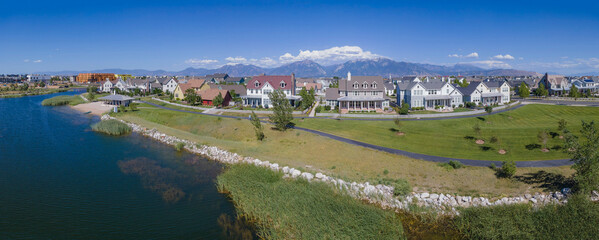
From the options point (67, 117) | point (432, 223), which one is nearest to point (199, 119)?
point (67, 117)

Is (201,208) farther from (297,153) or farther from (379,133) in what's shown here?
Answer: (379,133)

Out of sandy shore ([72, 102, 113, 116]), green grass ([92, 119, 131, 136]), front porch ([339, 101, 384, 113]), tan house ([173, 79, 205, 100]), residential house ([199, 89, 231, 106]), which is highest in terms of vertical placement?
tan house ([173, 79, 205, 100])

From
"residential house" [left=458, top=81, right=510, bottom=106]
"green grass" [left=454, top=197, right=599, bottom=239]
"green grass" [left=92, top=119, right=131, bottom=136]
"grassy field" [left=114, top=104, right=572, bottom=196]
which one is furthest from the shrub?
"residential house" [left=458, top=81, right=510, bottom=106]

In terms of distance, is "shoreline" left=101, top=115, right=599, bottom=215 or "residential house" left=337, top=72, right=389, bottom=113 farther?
"residential house" left=337, top=72, right=389, bottom=113

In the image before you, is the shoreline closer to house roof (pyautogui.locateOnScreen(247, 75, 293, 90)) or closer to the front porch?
the front porch

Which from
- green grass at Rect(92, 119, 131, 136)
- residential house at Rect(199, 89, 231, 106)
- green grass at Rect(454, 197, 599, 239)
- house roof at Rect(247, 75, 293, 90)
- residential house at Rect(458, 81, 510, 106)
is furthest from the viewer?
→ residential house at Rect(199, 89, 231, 106)

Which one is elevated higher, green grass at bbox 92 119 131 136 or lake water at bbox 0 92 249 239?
green grass at bbox 92 119 131 136

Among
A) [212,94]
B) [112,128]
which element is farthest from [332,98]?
[112,128]
